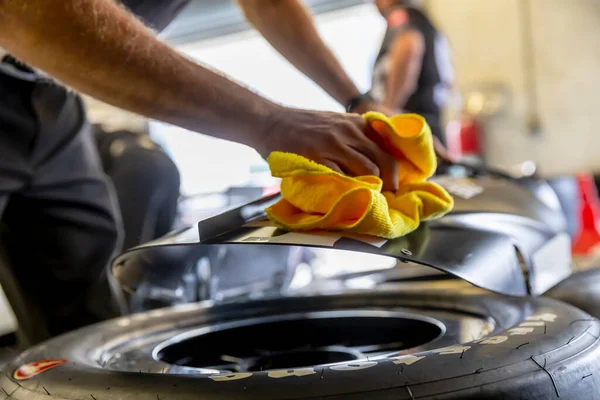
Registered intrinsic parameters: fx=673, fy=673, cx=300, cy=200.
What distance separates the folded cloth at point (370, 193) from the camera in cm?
59

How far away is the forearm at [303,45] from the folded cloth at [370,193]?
332 mm

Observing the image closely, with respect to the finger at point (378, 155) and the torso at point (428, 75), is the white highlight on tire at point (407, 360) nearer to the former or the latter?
the finger at point (378, 155)

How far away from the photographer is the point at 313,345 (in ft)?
2.97

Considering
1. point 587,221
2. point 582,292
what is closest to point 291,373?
Result: point 582,292

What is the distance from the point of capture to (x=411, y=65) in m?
2.79

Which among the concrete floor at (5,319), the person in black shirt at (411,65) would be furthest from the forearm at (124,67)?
the person in black shirt at (411,65)

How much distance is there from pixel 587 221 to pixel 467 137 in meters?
1.44

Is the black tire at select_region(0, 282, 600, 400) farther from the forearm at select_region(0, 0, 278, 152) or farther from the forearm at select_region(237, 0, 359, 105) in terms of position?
the forearm at select_region(237, 0, 359, 105)

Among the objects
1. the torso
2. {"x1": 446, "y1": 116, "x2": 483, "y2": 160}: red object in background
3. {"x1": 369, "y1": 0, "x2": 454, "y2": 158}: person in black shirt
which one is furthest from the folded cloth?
{"x1": 446, "y1": 116, "x2": 483, "y2": 160}: red object in background

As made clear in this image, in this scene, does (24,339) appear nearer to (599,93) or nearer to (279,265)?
(279,265)

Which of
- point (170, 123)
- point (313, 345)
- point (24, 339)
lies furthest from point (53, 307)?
point (170, 123)

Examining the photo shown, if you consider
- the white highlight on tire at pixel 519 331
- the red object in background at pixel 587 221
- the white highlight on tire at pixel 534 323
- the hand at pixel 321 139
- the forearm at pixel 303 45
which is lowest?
the red object in background at pixel 587 221

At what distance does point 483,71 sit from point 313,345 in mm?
4354

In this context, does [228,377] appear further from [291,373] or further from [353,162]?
[353,162]
